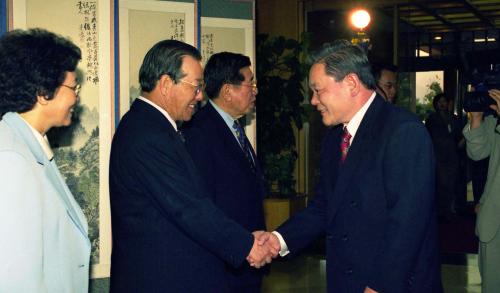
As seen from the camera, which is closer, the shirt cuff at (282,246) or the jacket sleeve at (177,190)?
the jacket sleeve at (177,190)

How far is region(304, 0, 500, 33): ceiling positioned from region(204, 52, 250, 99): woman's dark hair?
5.58 metres

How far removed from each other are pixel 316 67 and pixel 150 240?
937 millimetres

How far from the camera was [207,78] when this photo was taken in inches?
145

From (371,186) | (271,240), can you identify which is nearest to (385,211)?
(371,186)

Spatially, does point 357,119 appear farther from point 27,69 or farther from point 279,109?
point 279,109

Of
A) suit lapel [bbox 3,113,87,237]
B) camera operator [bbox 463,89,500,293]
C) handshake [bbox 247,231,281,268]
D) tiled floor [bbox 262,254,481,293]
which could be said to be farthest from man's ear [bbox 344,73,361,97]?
tiled floor [bbox 262,254,481,293]

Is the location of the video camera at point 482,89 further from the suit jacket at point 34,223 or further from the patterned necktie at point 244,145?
the suit jacket at point 34,223

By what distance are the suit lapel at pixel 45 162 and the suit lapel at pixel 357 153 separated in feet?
3.14

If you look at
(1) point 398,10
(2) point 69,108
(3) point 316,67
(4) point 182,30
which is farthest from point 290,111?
(2) point 69,108

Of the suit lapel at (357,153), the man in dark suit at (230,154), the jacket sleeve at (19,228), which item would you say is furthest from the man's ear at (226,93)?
the jacket sleeve at (19,228)

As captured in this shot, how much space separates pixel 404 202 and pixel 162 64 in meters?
1.14

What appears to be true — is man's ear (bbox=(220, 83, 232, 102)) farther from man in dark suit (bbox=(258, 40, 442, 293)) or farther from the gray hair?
the gray hair

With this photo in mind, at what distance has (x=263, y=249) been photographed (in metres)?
2.97

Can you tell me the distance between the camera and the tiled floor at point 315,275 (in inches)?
221
